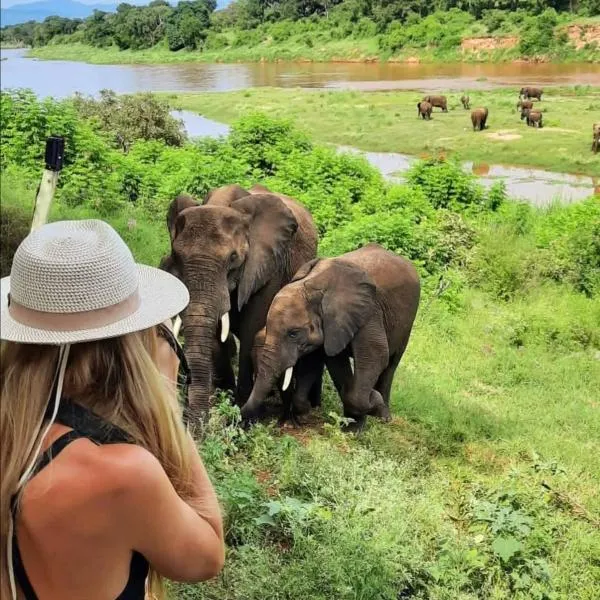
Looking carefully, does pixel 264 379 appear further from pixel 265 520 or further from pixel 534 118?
pixel 534 118

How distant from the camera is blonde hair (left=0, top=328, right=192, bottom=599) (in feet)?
4.26

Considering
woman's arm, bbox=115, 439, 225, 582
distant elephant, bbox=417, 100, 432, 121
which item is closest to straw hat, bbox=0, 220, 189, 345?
woman's arm, bbox=115, 439, 225, 582

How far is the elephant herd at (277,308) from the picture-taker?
4719 millimetres

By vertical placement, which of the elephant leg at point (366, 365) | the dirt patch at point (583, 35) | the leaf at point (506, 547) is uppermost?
the dirt patch at point (583, 35)

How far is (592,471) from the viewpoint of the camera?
16.2 feet

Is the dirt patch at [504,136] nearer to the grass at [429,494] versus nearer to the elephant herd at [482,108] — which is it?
the elephant herd at [482,108]

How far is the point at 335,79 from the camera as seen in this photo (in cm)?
3634

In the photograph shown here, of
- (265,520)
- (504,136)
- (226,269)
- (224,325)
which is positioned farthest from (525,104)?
(265,520)

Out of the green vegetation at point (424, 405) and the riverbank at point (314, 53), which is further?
the riverbank at point (314, 53)

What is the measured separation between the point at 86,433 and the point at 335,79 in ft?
120

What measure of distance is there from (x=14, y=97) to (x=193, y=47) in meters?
33.1

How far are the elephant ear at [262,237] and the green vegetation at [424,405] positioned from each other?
0.90 m

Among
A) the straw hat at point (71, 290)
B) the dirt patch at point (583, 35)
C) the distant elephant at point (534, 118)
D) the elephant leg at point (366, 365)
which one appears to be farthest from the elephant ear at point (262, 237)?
the dirt patch at point (583, 35)

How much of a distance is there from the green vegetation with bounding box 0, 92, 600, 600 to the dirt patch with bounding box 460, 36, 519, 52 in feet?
50.1
